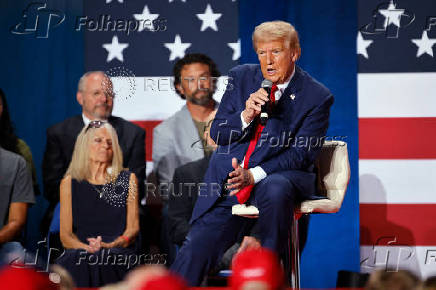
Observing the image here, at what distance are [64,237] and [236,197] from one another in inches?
52.8

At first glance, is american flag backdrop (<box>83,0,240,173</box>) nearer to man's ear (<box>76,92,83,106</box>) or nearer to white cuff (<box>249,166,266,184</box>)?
man's ear (<box>76,92,83,106</box>)

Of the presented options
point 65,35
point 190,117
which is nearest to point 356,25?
point 190,117

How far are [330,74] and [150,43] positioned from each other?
120cm

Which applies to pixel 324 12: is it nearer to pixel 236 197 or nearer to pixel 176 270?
pixel 236 197

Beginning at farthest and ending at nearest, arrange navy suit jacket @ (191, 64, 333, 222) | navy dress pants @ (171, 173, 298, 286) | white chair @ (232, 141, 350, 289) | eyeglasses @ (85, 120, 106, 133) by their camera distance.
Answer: eyeglasses @ (85, 120, 106, 133), navy suit jacket @ (191, 64, 333, 222), white chair @ (232, 141, 350, 289), navy dress pants @ (171, 173, 298, 286)

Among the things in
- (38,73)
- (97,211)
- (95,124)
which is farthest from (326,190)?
(38,73)

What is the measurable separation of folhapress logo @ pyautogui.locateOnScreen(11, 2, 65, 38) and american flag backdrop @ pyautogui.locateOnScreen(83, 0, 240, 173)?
7.0 inches

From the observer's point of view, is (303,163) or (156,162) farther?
(156,162)

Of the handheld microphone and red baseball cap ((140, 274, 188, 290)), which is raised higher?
the handheld microphone

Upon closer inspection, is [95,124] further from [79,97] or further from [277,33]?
[277,33]

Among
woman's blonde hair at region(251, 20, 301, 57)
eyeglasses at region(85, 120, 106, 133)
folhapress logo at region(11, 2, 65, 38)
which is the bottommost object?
eyeglasses at region(85, 120, 106, 133)

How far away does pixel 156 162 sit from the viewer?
4184mm

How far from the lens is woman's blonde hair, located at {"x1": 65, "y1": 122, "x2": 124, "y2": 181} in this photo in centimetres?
394

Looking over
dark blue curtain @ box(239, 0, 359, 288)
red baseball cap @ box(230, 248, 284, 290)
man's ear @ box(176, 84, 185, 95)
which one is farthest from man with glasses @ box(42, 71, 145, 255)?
red baseball cap @ box(230, 248, 284, 290)
